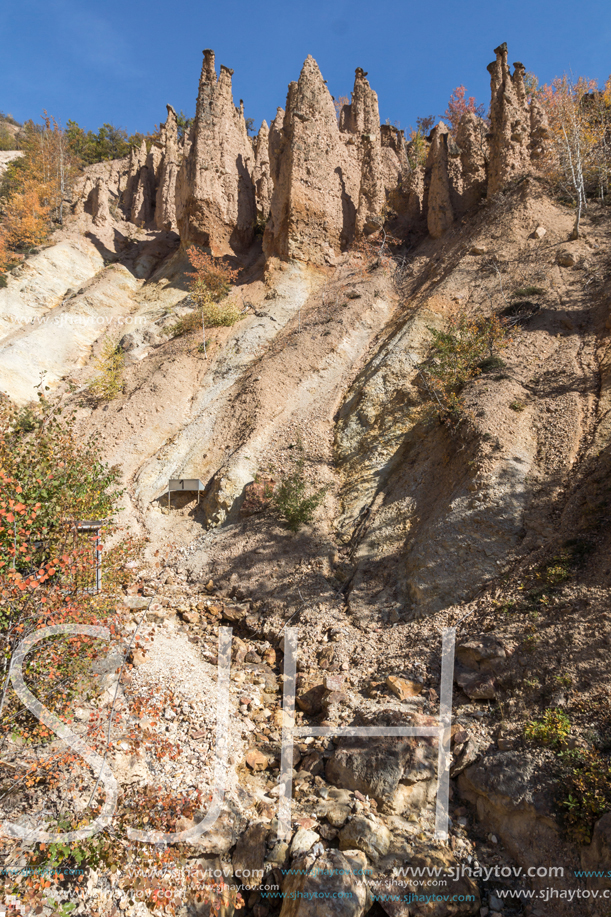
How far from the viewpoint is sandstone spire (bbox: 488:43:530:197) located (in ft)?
61.0

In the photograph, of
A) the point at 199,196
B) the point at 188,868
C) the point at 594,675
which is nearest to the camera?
the point at 188,868

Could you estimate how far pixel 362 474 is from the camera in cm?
1297

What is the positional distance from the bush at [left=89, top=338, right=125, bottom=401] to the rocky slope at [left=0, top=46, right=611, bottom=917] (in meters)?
0.41

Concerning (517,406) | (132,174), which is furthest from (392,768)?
(132,174)

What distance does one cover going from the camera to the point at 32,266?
23.2 metres

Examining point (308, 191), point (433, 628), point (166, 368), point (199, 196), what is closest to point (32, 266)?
point (199, 196)

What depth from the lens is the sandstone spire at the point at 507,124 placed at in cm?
1858

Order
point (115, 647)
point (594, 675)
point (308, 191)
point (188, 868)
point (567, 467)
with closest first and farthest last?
point (188, 868) < point (594, 675) < point (115, 647) < point (567, 467) < point (308, 191)

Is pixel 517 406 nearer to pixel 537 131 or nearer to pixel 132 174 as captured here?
pixel 537 131

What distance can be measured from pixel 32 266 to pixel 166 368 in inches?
447

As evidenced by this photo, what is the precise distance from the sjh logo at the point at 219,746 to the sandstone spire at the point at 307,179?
18.3 meters

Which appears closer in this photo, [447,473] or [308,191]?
[447,473]

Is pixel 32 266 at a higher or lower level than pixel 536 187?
lower

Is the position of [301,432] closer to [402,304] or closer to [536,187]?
[402,304]
